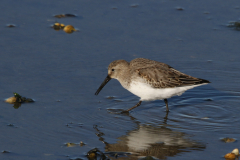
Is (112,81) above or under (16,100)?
above

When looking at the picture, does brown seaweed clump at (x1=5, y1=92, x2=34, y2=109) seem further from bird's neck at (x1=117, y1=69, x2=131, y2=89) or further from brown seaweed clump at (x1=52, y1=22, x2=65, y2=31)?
brown seaweed clump at (x1=52, y1=22, x2=65, y2=31)

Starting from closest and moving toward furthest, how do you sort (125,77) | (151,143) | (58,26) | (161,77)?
(151,143) → (161,77) → (125,77) → (58,26)

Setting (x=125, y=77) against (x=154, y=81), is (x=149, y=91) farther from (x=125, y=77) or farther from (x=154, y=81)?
(x=125, y=77)

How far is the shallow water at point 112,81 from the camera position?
6641mm

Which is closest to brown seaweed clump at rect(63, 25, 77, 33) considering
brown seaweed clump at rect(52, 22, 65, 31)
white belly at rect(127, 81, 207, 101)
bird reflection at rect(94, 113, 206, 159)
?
brown seaweed clump at rect(52, 22, 65, 31)

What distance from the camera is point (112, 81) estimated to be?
9289 mm

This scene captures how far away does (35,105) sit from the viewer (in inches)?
309

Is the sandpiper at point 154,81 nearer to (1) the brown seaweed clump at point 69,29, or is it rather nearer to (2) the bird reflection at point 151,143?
(2) the bird reflection at point 151,143

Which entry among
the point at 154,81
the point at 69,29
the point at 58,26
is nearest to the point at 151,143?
the point at 154,81

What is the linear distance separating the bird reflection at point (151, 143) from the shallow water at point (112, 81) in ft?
0.06

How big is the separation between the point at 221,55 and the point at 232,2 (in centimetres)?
284

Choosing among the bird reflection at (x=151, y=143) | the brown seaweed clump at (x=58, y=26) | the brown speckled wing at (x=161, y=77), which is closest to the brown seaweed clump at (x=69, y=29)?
the brown seaweed clump at (x=58, y=26)

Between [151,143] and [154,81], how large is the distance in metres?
1.52

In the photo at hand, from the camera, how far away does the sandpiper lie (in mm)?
7816
